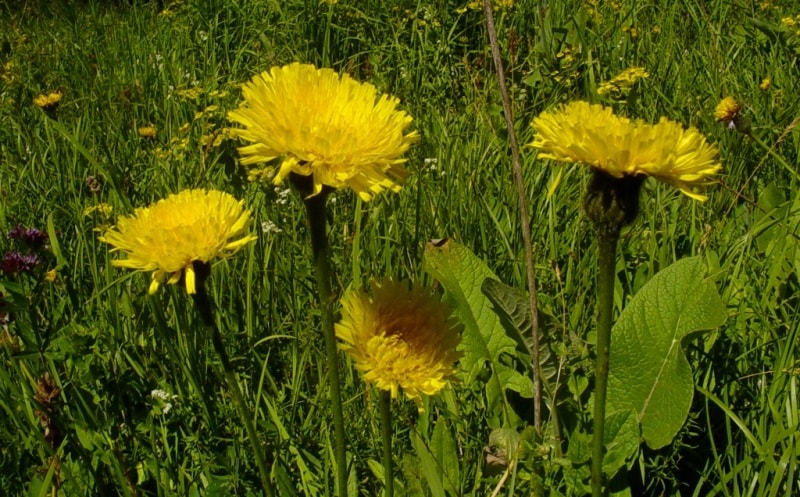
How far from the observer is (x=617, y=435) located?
132cm

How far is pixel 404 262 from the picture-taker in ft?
6.31

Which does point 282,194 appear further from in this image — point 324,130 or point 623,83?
point 324,130

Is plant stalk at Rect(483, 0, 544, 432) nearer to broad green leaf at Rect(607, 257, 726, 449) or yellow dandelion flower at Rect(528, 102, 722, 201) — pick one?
yellow dandelion flower at Rect(528, 102, 722, 201)

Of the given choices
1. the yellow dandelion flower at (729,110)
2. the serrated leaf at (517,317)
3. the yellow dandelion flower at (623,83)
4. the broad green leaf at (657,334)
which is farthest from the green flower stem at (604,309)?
the yellow dandelion flower at (623,83)

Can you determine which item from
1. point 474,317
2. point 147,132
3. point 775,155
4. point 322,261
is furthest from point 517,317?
point 147,132

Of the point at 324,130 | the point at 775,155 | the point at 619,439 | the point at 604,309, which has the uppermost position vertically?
the point at 324,130

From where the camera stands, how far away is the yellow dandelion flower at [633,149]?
2.90ft

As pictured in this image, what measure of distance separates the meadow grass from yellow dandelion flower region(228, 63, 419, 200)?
0.53 metres

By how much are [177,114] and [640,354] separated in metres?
2.23

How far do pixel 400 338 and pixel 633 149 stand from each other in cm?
35

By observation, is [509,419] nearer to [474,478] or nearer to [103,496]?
[474,478]

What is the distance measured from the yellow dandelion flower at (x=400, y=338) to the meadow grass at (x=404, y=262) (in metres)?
0.29

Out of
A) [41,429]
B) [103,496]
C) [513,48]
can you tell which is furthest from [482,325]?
[513,48]

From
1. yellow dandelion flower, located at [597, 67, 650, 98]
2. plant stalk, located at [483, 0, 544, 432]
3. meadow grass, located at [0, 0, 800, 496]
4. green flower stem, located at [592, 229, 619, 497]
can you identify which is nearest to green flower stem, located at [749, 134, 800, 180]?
meadow grass, located at [0, 0, 800, 496]
